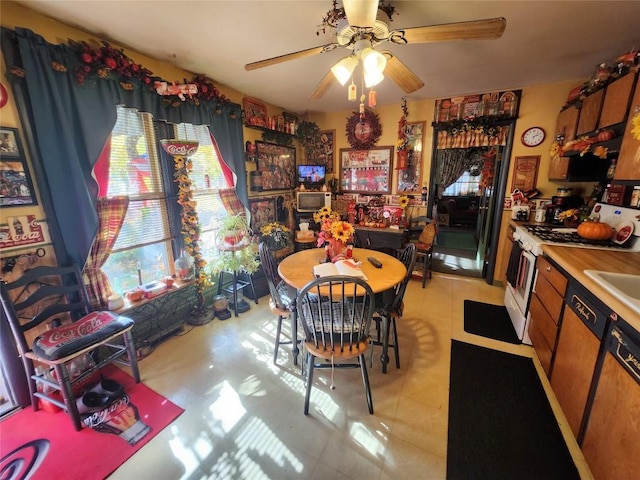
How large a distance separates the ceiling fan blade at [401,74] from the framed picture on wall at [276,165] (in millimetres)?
2147

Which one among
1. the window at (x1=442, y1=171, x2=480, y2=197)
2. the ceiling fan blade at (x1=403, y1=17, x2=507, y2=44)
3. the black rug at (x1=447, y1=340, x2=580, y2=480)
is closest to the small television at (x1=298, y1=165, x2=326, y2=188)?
the ceiling fan blade at (x1=403, y1=17, x2=507, y2=44)

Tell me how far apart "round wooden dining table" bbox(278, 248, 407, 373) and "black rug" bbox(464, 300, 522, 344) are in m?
1.18

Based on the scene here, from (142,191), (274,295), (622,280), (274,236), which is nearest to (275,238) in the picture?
(274,236)

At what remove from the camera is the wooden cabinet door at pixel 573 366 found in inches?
53.9

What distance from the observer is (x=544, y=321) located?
6.39ft

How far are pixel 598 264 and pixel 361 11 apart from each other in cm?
209

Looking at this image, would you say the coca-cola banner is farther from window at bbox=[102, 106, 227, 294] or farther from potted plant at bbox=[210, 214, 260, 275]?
potted plant at bbox=[210, 214, 260, 275]

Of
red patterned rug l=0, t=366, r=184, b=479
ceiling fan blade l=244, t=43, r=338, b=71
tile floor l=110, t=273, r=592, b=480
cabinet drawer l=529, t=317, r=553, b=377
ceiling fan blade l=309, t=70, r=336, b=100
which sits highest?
ceiling fan blade l=244, t=43, r=338, b=71

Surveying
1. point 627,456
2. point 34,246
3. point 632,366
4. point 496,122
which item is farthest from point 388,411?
point 496,122

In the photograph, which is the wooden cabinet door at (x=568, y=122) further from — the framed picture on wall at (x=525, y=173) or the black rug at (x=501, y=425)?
the black rug at (x=501, y=425)

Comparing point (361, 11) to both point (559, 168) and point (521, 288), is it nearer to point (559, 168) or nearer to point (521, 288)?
point (521, 288)

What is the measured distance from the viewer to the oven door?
2311 millimetres

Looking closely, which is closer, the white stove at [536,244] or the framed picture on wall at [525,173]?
the white stove at [536,244]

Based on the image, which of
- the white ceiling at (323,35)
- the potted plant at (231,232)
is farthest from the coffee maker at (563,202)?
the potted plant at (231,232)
